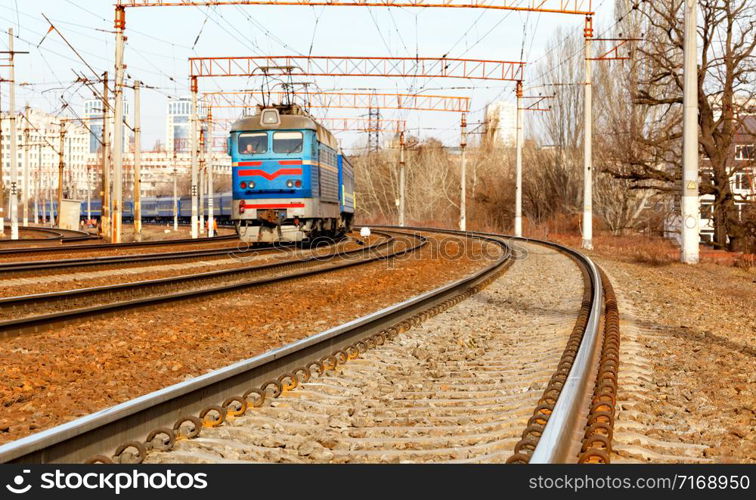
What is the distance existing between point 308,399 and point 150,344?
9.41ft

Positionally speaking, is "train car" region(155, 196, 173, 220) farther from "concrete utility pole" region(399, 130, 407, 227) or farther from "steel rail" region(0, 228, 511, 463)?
"steel rail" region(0, 228, 511, 463)

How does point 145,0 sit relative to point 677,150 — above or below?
above

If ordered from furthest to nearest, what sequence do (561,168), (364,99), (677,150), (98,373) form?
(561,168)
(364,99)
(677,150)
(98,373)

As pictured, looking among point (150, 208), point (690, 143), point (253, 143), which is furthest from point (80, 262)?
point (150, 208)

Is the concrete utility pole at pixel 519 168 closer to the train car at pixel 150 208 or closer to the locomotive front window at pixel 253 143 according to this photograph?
the locomotive front window at pixel 253 143

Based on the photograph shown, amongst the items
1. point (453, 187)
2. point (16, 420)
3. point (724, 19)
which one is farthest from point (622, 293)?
point (453, 187)

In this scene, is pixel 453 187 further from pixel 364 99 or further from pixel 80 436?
pixel 80 436

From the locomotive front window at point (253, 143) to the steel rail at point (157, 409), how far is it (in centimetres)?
1480

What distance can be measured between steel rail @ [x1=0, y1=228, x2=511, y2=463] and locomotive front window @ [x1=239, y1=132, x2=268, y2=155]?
48.6 ft

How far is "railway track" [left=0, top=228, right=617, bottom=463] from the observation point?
11.8 ft

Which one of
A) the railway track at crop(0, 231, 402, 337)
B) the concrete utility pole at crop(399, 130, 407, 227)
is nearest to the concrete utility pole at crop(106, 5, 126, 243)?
the railway track at crop(0, 231, 402, 337)

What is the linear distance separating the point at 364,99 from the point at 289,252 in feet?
62.2

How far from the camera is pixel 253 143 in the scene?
70.0 feet
